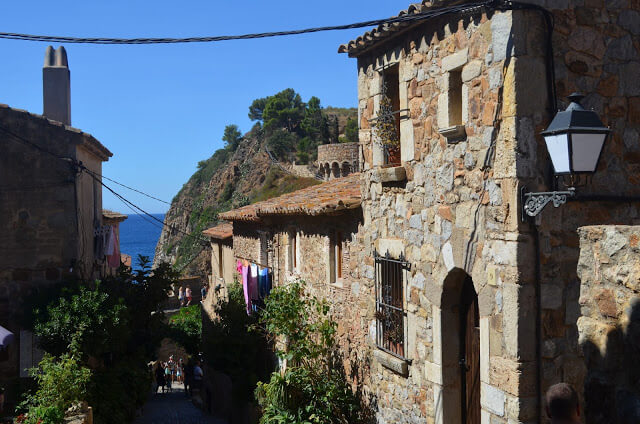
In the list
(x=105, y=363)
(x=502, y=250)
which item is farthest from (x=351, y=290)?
(x=105, y=363)

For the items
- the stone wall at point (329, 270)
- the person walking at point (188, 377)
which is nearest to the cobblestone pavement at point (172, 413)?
the person walking at point (188, 377)

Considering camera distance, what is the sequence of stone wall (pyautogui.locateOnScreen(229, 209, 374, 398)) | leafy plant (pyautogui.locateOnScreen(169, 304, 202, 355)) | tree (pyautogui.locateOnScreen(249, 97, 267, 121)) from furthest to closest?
1. tree (pyautogui.locateOnScreen(249, 97, 267, 121))
2. leafy plant (pyautogui.locateOnScreen(169, 304, 202, 355))
3. stone wall (pyautogui.locateOnScreen(229, 209, 374, 398))

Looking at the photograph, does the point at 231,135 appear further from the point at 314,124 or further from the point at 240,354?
the point at 240,354

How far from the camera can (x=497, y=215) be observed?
20.5 feet

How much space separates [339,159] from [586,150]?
4445 cm

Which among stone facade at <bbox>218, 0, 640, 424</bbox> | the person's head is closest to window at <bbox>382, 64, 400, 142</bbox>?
stone facade at <bbox>218, 0, 640, 424</bbox>

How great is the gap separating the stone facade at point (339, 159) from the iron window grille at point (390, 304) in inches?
1536

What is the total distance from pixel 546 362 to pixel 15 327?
11.0m

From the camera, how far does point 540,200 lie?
578 centimetres

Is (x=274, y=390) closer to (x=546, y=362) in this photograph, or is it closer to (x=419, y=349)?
(x=419, y=349)

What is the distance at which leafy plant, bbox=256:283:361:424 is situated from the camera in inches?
396

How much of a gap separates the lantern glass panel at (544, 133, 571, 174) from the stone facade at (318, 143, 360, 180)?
42619mm

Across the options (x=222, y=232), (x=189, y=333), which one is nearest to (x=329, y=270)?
(x=222, y=232)

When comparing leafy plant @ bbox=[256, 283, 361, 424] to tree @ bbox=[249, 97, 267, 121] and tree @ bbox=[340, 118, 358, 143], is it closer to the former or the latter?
tree @ bbox=[340, 118, 358, 143]
